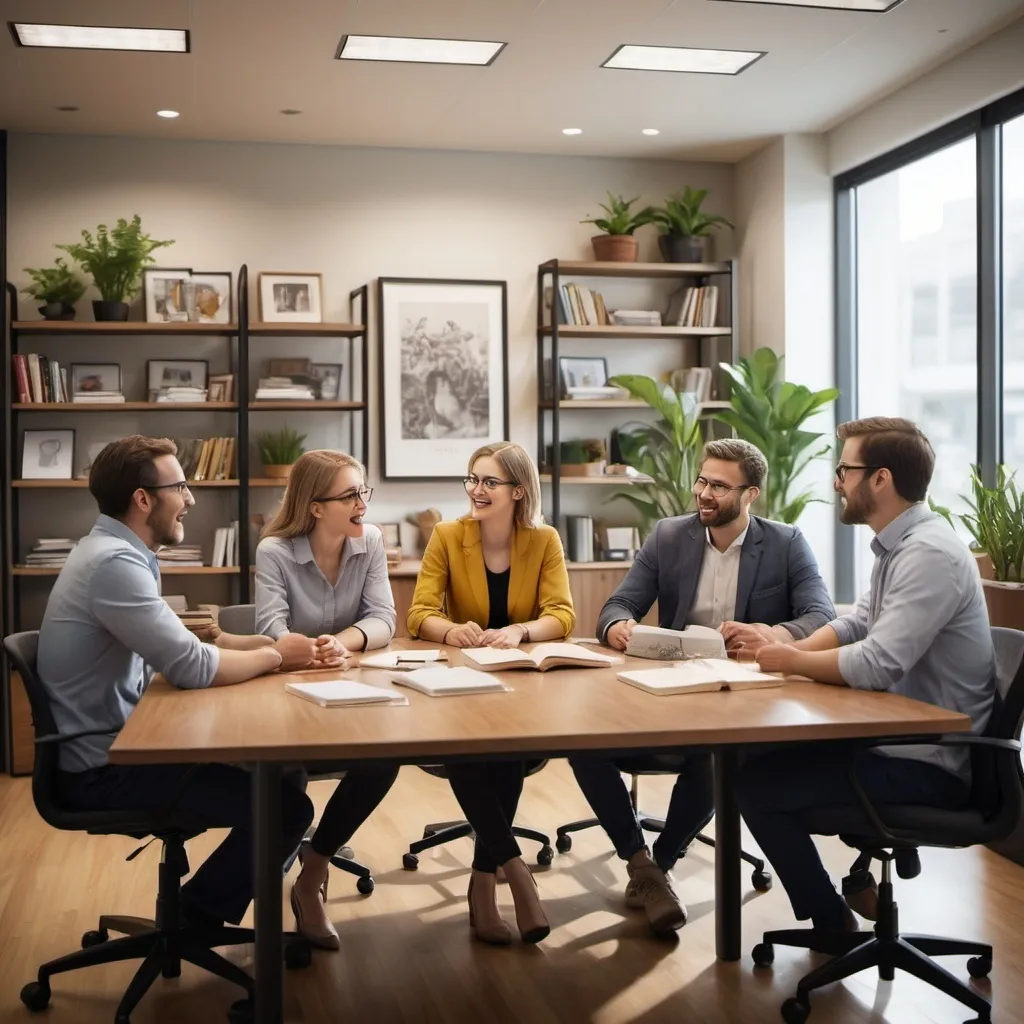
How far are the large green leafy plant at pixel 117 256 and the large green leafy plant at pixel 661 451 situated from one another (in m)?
2.32

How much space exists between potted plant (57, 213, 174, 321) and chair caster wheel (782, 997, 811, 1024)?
4421 mm

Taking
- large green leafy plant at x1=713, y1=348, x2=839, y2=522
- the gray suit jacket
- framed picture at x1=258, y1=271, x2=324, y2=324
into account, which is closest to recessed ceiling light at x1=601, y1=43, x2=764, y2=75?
large green leafy plant at x1=713, y1=348, x2=839, y2=522

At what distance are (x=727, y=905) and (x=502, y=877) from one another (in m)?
0.91

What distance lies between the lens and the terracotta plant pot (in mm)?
6469

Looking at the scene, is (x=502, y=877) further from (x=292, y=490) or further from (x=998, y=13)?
(x=998, y=13)

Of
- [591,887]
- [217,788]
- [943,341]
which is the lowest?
[591,887]

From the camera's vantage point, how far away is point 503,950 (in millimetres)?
3359

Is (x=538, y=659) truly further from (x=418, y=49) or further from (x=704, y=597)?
(x=418, y=49)

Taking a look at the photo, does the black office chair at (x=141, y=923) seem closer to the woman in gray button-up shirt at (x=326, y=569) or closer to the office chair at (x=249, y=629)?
the woman in gray button-up shirt at (x=326, y=569)

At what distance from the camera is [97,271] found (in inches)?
232

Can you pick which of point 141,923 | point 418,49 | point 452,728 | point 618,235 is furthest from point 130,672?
point 618,235

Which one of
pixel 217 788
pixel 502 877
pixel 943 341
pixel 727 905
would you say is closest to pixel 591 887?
pixel 502 877

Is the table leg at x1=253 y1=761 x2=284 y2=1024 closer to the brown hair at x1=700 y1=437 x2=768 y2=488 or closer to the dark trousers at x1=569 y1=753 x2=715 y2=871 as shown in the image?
the dark trousers at x1=569 y1=753 x2=715 y2=871

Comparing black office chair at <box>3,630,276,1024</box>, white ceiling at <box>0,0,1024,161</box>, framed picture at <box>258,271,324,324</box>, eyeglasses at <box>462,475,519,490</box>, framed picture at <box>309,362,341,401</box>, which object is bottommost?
black office chair at <box>3,630,276,1024</box>
